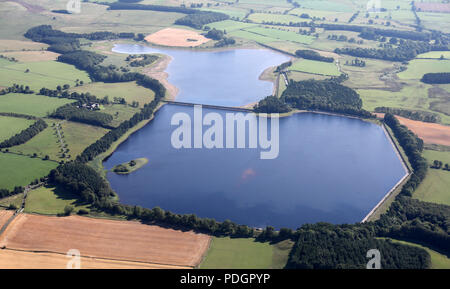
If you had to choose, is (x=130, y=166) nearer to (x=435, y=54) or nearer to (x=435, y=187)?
(x=435, y=187)

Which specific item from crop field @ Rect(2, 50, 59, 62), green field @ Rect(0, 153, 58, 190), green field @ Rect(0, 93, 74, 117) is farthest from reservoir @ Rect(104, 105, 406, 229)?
crop field @ Rect(2, 50, 59, 62)

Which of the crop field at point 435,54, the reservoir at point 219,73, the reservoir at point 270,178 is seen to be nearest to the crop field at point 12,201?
the reservoir at point 270,178

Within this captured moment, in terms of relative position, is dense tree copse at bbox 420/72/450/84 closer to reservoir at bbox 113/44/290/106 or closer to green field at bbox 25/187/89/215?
reservoir at bbox 113/44/290/106

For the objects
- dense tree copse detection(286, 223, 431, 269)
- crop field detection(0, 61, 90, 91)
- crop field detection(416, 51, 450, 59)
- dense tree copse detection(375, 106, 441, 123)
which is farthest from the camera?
crop field detection(416, 51, 450, 59)

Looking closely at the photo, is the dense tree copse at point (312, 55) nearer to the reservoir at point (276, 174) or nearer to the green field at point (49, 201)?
the reservoir at point (276, 174)

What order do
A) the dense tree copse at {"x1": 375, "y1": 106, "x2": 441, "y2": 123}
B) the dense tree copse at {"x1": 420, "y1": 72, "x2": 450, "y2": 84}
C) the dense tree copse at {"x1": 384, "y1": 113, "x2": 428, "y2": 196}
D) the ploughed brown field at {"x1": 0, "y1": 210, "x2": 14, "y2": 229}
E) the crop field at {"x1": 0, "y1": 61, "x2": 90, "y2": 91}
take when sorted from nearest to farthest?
the ploughed brown field at {"x1": 0, "y1": 210, "x2": 14, "y2": 229}, the dense tree copse at {"x1": 384, "y1": 113, "x2": 428, "y2": 196}, the dense tree copse at {"x1": 375, "y1": 106, "x2": 441, "y2": 123}, the crop field at {"x1": 0, "y1": 61, "x2": 90, "y2": 91}, the dense tree copse at {"x1": 420, "y1": 72, "x2": 450, "y2": 84}

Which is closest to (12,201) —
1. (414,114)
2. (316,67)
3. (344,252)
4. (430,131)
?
(344,252)
